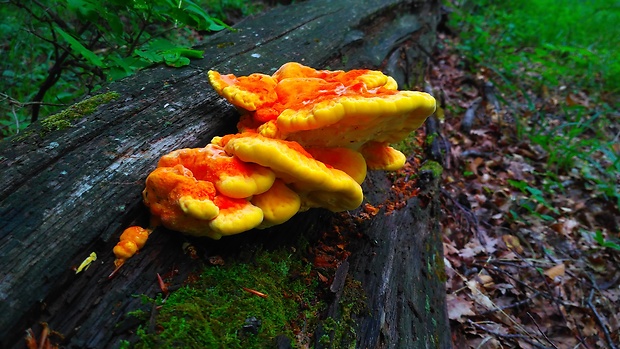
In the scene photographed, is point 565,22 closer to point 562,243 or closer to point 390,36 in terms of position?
point 390,36

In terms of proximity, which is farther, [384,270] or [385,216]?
[385,216]

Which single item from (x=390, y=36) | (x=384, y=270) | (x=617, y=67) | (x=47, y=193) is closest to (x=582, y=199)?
(x=390, y=36)

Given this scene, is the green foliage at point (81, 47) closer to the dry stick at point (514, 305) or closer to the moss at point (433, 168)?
the moss at point (433, 168)

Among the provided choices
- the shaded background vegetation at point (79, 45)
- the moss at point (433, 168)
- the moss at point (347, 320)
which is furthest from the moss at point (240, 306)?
the moss at point (433, 168)

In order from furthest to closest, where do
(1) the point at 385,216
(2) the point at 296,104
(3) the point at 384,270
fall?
1. (1) the point at 385,216
2. (3) the point at 384,270
3. (2) the point at 296,104

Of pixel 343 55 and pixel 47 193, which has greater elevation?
pixel 47 193

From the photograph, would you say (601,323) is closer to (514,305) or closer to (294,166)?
(514,305)
